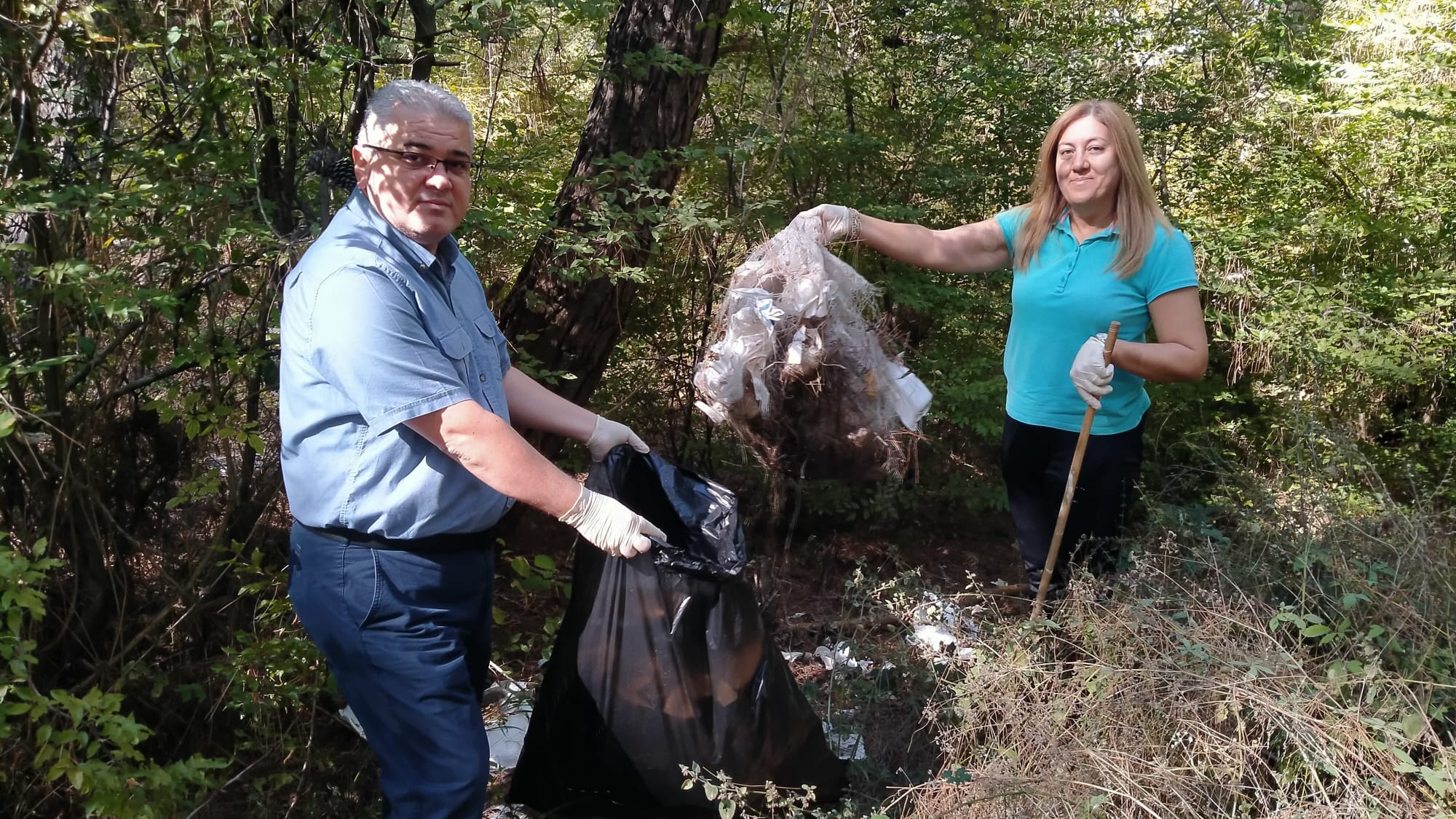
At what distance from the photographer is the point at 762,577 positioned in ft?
13.8

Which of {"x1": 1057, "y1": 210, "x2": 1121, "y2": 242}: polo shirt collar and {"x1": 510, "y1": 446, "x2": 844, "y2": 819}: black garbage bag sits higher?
{"x1": 1057, "y1": 210, "x2": 1121, "y2": 242}: polo shirt collar

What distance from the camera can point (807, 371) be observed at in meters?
2.64

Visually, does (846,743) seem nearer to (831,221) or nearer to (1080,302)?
(1080,302)

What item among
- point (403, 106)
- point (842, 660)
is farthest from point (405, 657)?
point (842, 660)

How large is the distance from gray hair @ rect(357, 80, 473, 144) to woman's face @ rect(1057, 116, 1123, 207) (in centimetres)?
155

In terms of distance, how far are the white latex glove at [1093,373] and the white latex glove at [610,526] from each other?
3.94 ft

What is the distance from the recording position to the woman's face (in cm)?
258

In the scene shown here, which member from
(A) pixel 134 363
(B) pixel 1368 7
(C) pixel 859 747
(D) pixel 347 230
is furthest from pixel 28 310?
(B) pixel 1368 7

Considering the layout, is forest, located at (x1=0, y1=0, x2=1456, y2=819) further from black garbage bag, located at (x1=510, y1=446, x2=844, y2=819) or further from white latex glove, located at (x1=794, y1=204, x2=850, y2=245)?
white latex glove, located at (x1=794, y1=204, x2=850, y2=245)

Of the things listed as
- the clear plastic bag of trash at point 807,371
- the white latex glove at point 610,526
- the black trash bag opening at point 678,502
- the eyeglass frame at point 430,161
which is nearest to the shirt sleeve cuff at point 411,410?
the white latex glove at point 610,526

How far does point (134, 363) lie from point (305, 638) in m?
0.96

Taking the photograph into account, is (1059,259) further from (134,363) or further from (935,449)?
(134,363)

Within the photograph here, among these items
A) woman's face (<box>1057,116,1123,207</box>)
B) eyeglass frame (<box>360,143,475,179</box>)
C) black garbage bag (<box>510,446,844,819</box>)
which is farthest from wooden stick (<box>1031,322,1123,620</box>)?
eyeglass frame (<box>360,143,475,179</box>)

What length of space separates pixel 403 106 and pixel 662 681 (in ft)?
4.31
